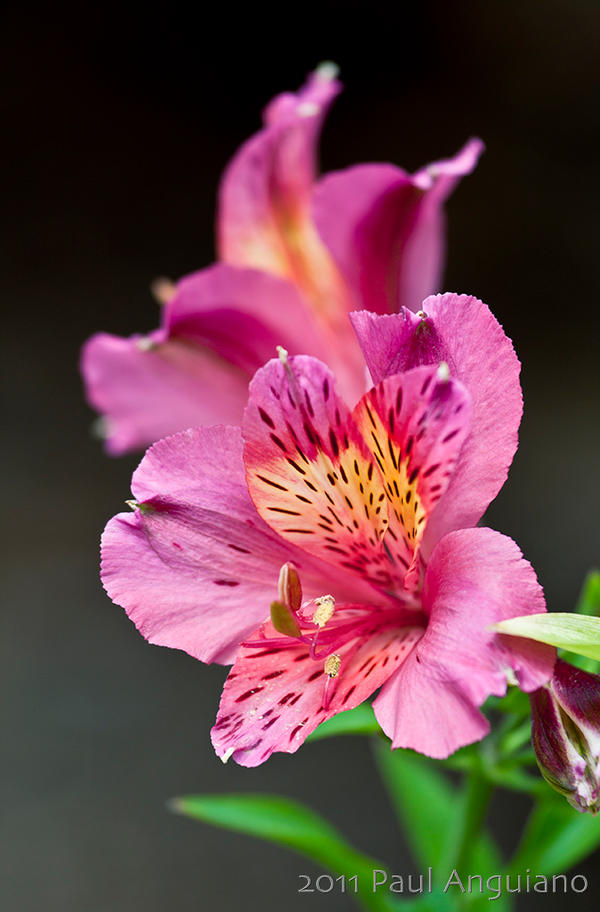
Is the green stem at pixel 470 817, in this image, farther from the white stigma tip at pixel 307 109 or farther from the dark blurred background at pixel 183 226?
the dark blurred background at pixel 183 226

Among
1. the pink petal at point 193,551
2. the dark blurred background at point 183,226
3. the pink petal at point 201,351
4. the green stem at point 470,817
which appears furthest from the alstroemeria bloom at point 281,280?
the dark blurred background at point 183,226

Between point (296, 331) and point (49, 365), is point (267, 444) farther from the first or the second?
point (49, 365)

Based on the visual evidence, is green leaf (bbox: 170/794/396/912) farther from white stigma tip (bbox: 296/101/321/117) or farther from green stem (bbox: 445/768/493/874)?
white stigma tip (bbox: 296/101/321/117)

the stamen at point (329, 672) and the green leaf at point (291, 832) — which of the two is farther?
the green leaf at point (291, 832)

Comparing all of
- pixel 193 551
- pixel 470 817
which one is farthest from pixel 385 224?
pixel 470 817

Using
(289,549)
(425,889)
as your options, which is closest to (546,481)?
(425,889)

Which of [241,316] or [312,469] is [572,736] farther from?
[241,316]

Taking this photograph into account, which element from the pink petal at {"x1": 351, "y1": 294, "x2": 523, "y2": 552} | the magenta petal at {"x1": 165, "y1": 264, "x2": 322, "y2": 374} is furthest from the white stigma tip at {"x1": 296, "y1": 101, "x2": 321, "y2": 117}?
the pink petal at {"x1": 351, "y1": 294, "x2": 523, "y2": 552}
